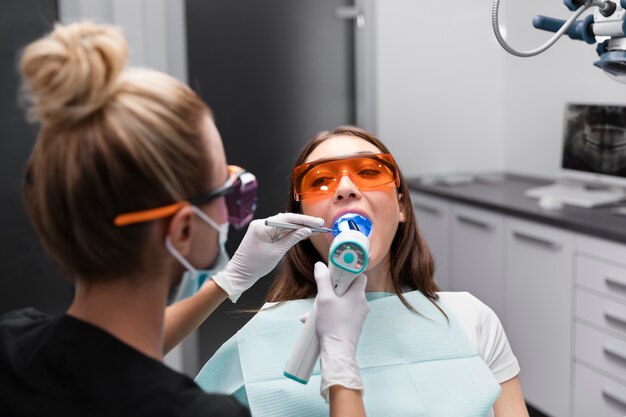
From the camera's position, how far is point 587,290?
8.89 ft

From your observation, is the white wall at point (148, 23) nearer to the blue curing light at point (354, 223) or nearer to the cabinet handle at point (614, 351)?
the blue curing light at point (354, 223)

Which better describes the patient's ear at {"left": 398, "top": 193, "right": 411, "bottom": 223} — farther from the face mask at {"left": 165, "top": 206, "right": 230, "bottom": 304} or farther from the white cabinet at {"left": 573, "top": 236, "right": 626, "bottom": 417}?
the white cabinet at {"left": 573, "top": 236, "right": 626, "bottom": 417}

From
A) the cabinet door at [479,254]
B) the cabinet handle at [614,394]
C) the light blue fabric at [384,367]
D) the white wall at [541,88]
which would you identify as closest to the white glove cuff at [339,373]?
the light blue fabric at [384,367]

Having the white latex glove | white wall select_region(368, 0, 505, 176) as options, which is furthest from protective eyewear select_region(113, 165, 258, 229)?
white wall select_region(368, 0, 505, 176)

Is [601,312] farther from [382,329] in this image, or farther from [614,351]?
[382,329]

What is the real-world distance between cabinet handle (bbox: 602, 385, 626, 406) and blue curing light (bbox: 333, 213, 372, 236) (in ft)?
5.07

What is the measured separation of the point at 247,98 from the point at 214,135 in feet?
7.49

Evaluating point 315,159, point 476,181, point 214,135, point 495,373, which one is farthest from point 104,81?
point 476,181

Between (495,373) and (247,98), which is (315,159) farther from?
(247,98)

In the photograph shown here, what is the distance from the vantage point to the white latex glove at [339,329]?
1224mm

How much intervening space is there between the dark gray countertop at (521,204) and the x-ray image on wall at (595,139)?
201mm

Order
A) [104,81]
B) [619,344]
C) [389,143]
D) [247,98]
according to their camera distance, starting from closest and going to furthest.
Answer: [104,81]
[619,344]
[247,98]
[389,143]

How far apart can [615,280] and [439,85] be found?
151 centimetres

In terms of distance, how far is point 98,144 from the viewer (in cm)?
→ 93
